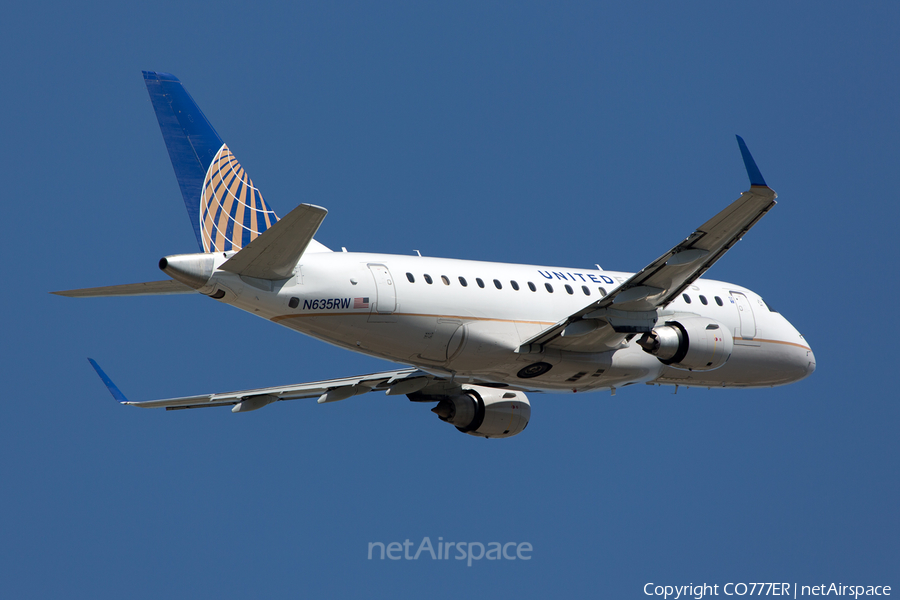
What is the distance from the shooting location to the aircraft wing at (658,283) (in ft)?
64.0

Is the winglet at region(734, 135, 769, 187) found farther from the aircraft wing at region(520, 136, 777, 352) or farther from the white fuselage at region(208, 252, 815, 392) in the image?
the white fuselage at region(208, 252, 815, 392)

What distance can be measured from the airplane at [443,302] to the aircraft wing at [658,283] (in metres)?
0.03

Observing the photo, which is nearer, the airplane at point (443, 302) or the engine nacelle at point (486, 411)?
the airplane at point (443, 302)

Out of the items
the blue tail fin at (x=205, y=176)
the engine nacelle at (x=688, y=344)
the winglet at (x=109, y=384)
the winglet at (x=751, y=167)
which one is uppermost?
the blue tail fin at (x=205, y=176)

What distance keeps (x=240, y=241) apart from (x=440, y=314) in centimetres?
456

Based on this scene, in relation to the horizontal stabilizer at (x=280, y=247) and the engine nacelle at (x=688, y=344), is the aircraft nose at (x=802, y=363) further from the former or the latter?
the horizontal stabilizer at (x=280, y=247)

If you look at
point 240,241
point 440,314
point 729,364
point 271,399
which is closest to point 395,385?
point 271,399

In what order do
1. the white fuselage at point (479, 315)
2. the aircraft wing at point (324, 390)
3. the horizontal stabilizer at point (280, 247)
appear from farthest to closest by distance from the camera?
1. the aircraft wing at point (324, 390)
2. the white fuselage at point (479, 315)
3. the horizontal stabilizer at point (280, 247)

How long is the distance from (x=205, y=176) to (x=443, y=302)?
18.9 ft

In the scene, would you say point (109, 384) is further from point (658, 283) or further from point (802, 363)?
point (802, 363)

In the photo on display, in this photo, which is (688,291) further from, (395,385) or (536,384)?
(395,385)

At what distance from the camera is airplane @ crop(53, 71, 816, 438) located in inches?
776

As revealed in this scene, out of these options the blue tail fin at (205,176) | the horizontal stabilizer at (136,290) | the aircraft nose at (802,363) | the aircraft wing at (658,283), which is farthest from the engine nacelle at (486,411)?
the horizontal stabilizer at (136,290)

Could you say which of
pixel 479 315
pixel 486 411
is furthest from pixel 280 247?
pixel 486 411
